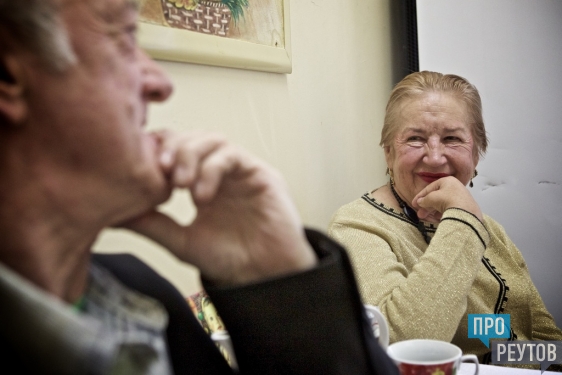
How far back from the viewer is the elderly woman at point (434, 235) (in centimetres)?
107

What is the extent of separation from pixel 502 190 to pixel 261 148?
112cm

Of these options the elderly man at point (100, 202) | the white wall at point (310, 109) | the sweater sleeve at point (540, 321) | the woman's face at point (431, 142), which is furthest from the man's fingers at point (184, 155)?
the sweater sleeve at point (540, 321)

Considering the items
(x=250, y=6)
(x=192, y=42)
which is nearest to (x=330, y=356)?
(x=192, y=42)

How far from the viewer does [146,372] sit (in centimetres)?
32

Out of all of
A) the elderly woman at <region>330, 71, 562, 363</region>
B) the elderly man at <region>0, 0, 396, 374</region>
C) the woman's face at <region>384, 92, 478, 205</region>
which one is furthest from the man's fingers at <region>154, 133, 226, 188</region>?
the woman's face at <region>384, 92, 478, 205</region>

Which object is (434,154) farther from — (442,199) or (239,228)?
(239,228)

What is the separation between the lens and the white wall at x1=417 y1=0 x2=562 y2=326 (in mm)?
1896

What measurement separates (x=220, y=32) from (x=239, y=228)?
0.67 m

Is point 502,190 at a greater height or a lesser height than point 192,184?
lesser

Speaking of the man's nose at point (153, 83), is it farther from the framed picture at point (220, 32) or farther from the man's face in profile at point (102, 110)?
the framed picture at point (220, 32)

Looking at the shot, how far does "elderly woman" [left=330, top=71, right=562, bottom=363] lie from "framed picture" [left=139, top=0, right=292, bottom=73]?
395 millimetres

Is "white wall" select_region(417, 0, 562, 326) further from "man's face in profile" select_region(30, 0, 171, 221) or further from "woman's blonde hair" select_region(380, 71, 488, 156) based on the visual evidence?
"man's face in profile" select_region(30, 0, 171, 221)

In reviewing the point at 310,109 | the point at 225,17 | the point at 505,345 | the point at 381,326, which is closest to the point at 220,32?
the point at 225,17

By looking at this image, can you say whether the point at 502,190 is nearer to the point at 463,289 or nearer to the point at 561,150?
the point at 561,150
